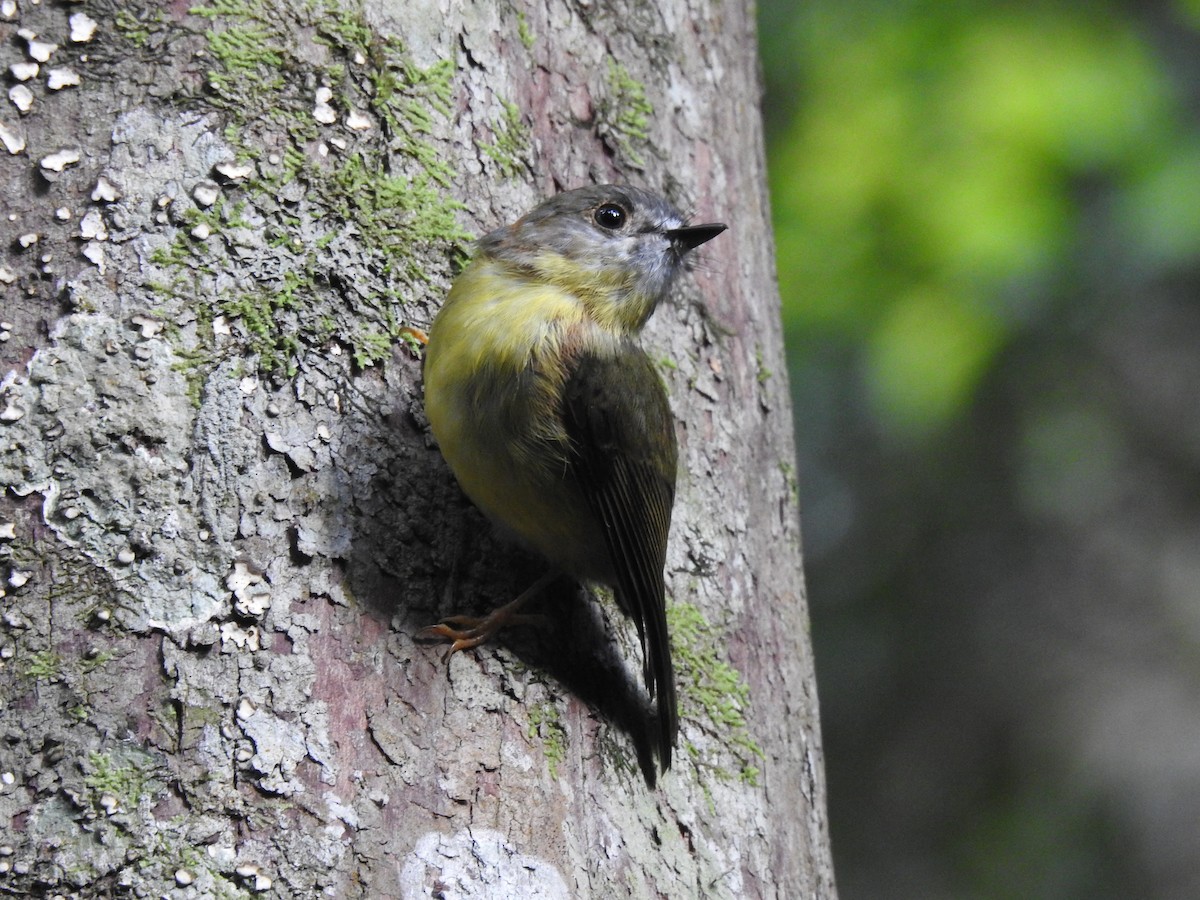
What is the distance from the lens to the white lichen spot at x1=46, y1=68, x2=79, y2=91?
2268 millimetres

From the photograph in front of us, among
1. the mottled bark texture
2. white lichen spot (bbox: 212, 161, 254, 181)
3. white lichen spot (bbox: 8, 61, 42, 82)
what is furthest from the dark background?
white lichen spot (bbox: 8, 61, 42, 82)

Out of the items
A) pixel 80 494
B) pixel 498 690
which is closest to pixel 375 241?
pixel 80 494

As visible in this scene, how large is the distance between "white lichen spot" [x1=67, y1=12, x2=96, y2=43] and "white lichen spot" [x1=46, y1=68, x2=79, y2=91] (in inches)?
2.9

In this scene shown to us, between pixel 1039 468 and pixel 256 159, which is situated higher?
pixel 256 159

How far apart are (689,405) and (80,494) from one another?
1.27m

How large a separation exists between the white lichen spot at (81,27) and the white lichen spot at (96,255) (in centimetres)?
43

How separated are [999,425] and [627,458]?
13.6ft

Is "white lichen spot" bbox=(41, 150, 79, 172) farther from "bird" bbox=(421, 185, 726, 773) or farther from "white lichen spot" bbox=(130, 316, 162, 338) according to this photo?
"bird" bbox=(421, 185, 726, 773)

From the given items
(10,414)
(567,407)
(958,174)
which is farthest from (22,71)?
(958,174)

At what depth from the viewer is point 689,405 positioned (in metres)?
2.71

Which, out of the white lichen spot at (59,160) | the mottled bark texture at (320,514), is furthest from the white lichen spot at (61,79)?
the white lichen spot at (59,160)

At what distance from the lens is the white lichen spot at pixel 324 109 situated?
94.7 inches

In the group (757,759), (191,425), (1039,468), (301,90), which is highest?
(301,90)

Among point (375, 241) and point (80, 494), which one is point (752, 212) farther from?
point (80, 494)
